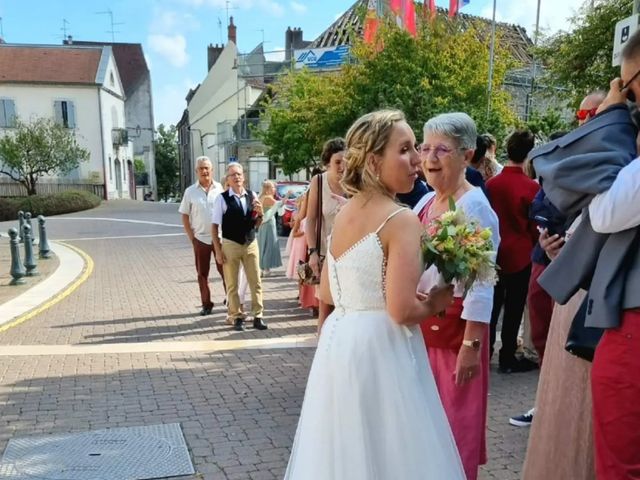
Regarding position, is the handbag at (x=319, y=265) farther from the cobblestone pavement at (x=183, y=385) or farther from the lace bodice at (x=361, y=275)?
the lace bodice at (x=361, y=275)

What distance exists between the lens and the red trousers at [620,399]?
1.83m

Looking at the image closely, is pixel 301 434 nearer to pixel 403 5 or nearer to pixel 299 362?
pixel 299 362

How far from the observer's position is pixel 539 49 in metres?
13.5

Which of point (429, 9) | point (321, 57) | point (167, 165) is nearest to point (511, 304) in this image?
point (429, 9)

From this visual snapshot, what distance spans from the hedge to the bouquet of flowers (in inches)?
1328

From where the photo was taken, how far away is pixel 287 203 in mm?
17094

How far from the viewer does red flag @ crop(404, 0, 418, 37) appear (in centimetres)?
1964

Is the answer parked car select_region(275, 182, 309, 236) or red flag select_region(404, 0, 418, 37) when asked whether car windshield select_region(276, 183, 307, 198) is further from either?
red flag select_region(404, 0, 418, 37)

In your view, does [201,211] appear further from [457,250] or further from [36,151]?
[36,151]

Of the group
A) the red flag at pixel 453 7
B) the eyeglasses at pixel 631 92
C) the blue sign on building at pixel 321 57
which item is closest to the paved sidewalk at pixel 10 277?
the eyeglasses at pixel 631 92

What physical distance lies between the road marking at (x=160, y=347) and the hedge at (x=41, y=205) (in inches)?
1118

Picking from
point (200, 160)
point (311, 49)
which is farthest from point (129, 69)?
point (200, 160)

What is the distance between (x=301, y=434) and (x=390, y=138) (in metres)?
1.32

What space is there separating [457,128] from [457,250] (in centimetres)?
84
